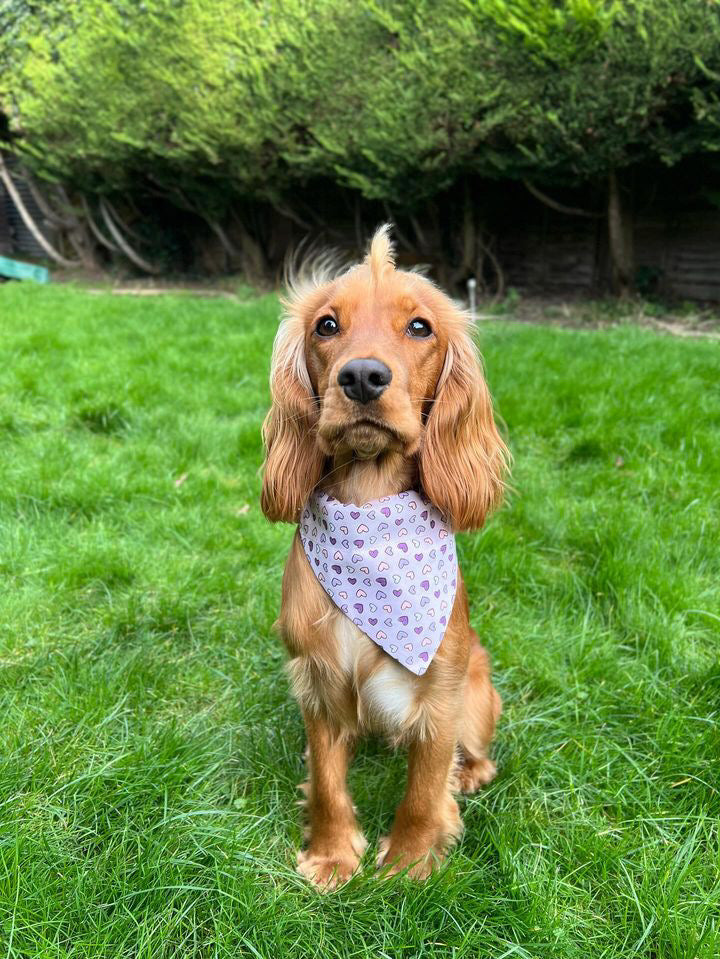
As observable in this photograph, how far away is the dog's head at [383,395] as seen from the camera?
4.95 ft

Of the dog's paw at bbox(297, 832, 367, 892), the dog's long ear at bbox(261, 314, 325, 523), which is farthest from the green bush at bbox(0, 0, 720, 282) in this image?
the dog's paw at bbox(297, 832, 367, 892)

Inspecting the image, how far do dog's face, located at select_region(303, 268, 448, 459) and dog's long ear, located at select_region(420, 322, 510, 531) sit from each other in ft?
0.15

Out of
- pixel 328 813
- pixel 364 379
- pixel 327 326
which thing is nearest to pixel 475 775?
pixel 328 813

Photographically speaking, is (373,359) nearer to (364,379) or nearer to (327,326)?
(364,379)

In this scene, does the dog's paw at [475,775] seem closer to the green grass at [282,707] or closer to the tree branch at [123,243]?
the green grass at [282,707]

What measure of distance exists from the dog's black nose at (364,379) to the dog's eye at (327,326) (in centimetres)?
23

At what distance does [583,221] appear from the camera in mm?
9656

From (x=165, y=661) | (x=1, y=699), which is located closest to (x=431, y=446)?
(x=165, y=661)

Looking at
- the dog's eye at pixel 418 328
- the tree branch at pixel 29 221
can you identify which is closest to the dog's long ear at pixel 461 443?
the dog's eye at pixel 418 328

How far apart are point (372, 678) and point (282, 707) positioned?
603 millimetres

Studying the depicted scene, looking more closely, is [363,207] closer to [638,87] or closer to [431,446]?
[638,87]

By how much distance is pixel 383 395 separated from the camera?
1463 mm

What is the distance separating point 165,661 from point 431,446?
4.26ft

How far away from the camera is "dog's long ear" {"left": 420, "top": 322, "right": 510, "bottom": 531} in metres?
1.70
